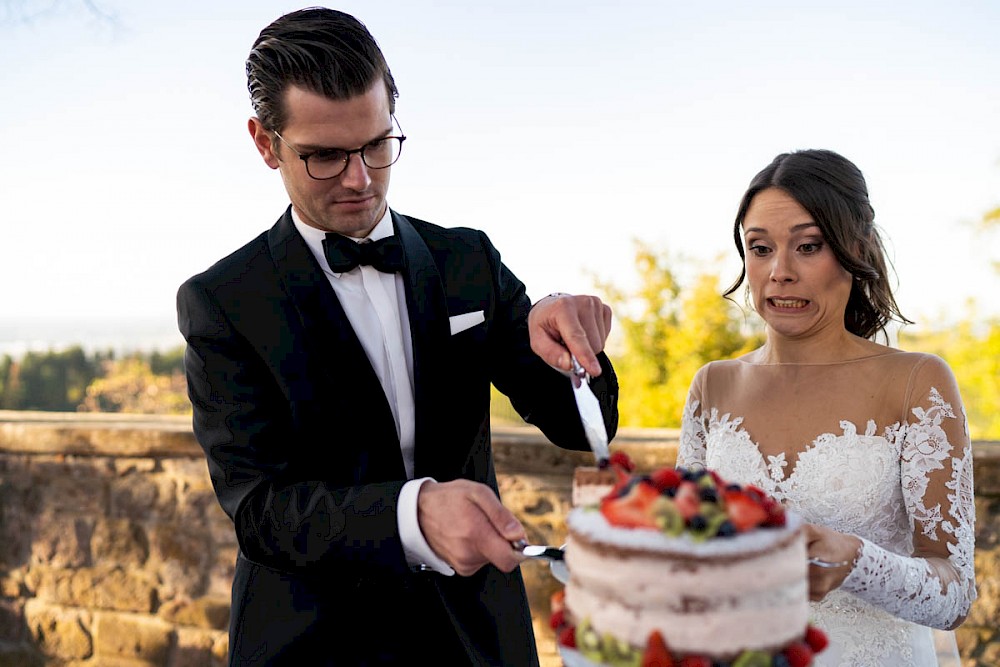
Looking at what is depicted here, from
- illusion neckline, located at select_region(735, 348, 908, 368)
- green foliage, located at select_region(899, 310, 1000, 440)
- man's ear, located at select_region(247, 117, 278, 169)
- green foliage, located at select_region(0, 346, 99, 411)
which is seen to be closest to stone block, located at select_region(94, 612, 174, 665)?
man's ear, located at select_region(247, 117, 278, 169)

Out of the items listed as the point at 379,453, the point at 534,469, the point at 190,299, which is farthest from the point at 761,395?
the point at 534,469

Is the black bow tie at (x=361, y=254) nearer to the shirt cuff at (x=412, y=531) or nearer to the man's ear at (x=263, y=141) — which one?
the man's ear at (x=263, y=141)

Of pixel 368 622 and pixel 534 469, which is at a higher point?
pixel 368 622

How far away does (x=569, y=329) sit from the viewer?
1.71m

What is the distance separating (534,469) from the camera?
4.11 metres

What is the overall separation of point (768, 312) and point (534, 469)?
2.01m

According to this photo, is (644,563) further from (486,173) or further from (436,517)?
(486,173)

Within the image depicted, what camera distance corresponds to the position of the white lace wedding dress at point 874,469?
1990 mm

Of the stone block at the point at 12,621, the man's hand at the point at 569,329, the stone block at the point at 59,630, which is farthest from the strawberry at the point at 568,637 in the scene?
the stone block at the point at 12,621

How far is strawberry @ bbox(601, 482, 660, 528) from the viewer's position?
1.05 meters

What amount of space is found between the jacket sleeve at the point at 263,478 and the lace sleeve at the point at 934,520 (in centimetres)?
99

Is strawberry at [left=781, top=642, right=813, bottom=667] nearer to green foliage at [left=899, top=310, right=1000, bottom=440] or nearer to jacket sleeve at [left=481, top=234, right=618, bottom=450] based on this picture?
jacket sleeve at [left=481, top=234, right=618, bottom=450]

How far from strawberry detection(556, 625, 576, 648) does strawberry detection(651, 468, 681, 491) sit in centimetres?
22

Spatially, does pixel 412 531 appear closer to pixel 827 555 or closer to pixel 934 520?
pixel 827 555
